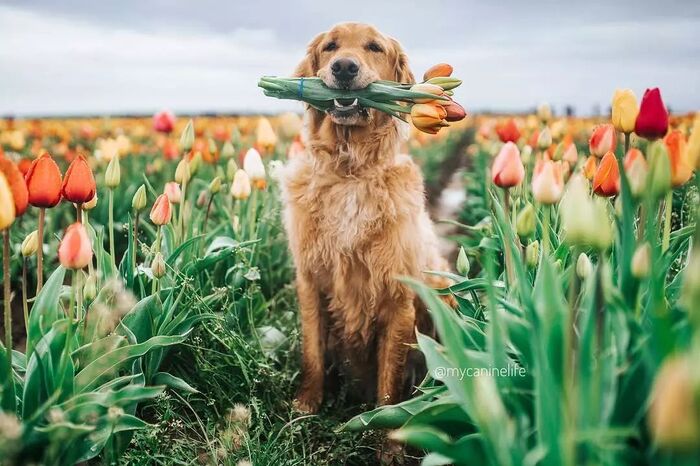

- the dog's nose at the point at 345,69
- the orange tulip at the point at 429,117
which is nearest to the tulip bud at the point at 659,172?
the orange tulip at the point at 429,117

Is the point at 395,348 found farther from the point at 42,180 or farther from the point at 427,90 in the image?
the point at 42,180

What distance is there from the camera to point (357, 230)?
108 inches

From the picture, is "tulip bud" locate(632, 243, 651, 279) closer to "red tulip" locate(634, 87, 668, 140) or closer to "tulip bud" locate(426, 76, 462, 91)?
"red tulip" locate(634, 87, 668, 140)

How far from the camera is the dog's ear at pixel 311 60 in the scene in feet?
10.3

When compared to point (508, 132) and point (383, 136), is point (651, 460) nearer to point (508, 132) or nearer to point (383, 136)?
point (383, 136)

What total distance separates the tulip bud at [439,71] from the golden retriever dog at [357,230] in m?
0.33

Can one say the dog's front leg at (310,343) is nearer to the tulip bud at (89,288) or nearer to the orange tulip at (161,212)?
the orange tulip at (161,212)

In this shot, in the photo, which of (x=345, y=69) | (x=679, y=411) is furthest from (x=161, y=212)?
(x=679, y=411)

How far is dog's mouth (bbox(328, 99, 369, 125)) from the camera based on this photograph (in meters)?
2.70

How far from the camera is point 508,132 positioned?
3395mm

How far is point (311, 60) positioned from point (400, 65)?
1.60 ft

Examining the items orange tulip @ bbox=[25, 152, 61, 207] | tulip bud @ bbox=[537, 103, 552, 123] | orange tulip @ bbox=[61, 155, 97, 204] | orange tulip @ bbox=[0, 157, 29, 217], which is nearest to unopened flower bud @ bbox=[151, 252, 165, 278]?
orange tulip @ bbox=[61, 155, 97, 204]

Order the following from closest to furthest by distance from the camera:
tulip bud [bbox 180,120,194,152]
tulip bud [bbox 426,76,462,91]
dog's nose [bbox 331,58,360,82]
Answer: tulip bud [bbox 426,76,462,91] → dog's nose [bbox 331,58,360,82] → tulip bud [bbox 180,120,194,152]

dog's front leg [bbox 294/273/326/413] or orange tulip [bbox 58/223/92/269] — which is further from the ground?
orange tulip [bbox 58/223/92/269]
